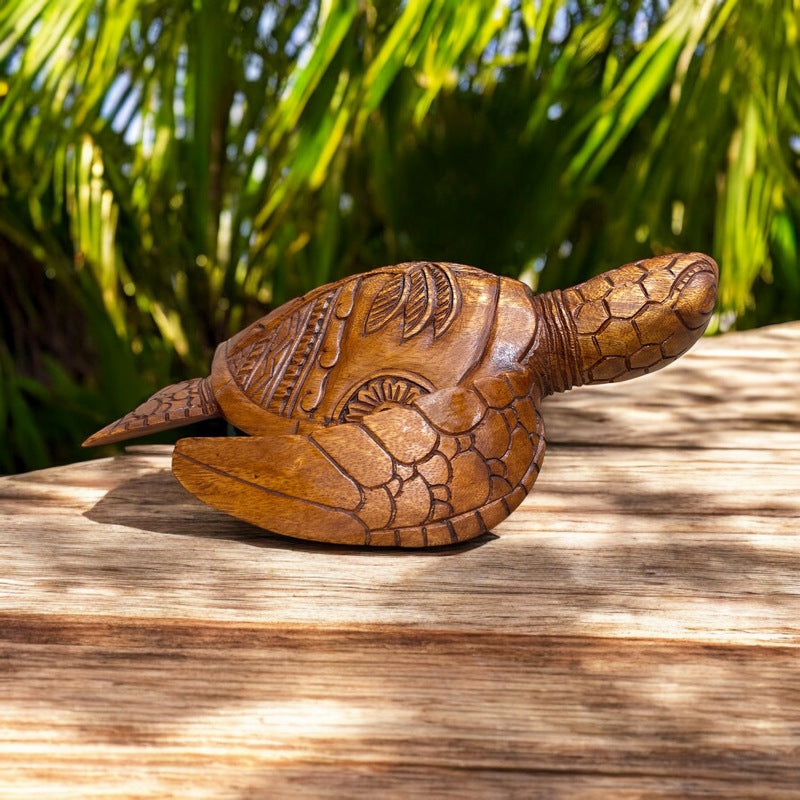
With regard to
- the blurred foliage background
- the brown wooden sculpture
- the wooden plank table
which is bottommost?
the wooden plank table

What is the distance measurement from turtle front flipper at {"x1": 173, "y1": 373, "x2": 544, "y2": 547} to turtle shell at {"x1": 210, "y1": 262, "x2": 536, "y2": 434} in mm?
41

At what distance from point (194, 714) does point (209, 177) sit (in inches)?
69.0

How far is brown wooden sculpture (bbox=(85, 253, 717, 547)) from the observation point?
87cm

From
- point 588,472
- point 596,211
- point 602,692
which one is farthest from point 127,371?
point 602,692

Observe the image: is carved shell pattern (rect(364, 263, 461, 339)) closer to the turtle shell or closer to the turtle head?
the turtle shell

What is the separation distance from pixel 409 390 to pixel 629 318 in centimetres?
28

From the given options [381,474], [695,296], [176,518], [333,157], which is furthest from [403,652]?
[333,157]

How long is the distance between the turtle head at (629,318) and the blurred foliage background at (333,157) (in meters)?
0.90

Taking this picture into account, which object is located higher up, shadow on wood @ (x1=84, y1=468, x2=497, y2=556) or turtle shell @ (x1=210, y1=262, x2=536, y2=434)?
turtle shell @ (x1=210, y1=262, x2=536, y2=434)

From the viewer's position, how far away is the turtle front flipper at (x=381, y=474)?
34.0 inches

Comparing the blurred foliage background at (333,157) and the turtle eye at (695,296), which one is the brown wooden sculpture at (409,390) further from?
the blurred foliage background at (333,157)

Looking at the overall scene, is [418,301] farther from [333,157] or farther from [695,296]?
[333,157]

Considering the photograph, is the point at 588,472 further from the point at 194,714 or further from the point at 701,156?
the point at 701,156

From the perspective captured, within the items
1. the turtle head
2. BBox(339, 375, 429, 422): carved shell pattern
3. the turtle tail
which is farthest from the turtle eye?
the turtle tail
